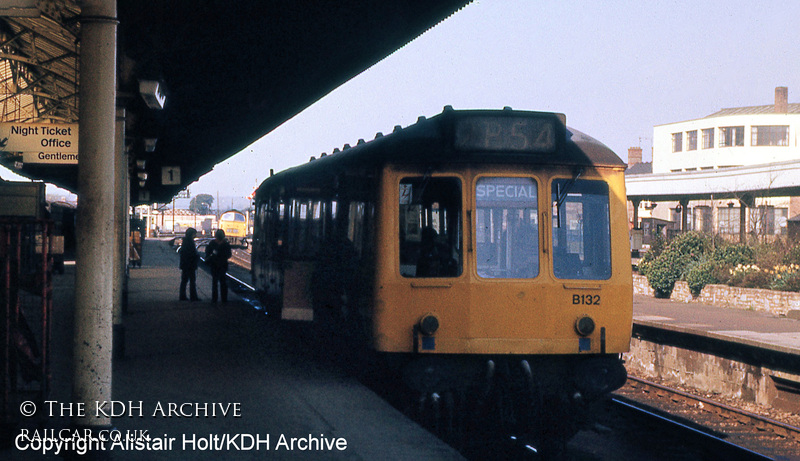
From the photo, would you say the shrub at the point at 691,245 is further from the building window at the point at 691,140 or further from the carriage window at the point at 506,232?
the building window at the point at 691,140

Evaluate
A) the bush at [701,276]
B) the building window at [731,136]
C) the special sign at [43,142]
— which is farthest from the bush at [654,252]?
the building window at [731,136]

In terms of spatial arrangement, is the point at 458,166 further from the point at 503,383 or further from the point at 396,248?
the point at 503,383

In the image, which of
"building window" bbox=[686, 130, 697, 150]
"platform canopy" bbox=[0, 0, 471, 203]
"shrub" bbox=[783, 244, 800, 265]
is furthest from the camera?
"building window" bbox=[686, 130, 697, 150]

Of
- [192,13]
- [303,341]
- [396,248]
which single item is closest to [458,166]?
[396,248]

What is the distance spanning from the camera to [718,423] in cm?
1068

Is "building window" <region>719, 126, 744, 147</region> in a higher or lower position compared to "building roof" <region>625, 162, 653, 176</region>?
higher

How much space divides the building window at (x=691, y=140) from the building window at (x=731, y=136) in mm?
2073

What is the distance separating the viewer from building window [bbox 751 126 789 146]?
56.5 metres

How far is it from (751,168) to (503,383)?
2872 centimetres

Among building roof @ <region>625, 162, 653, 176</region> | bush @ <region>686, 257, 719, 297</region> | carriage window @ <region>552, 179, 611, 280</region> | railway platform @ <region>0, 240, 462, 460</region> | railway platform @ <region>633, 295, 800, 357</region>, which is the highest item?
building roof @ <region>625, 162, 653, 176</region>

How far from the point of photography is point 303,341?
42.7 ft

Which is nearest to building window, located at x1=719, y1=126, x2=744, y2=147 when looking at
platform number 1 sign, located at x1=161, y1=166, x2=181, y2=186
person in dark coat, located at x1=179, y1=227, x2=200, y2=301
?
platform number 1 sign, located at x1=161, y1=166, x2=181, y2=186

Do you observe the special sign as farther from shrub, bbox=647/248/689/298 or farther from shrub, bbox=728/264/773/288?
shrub, bbox=647/248/689/298

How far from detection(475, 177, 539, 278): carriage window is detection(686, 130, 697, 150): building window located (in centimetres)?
5632
